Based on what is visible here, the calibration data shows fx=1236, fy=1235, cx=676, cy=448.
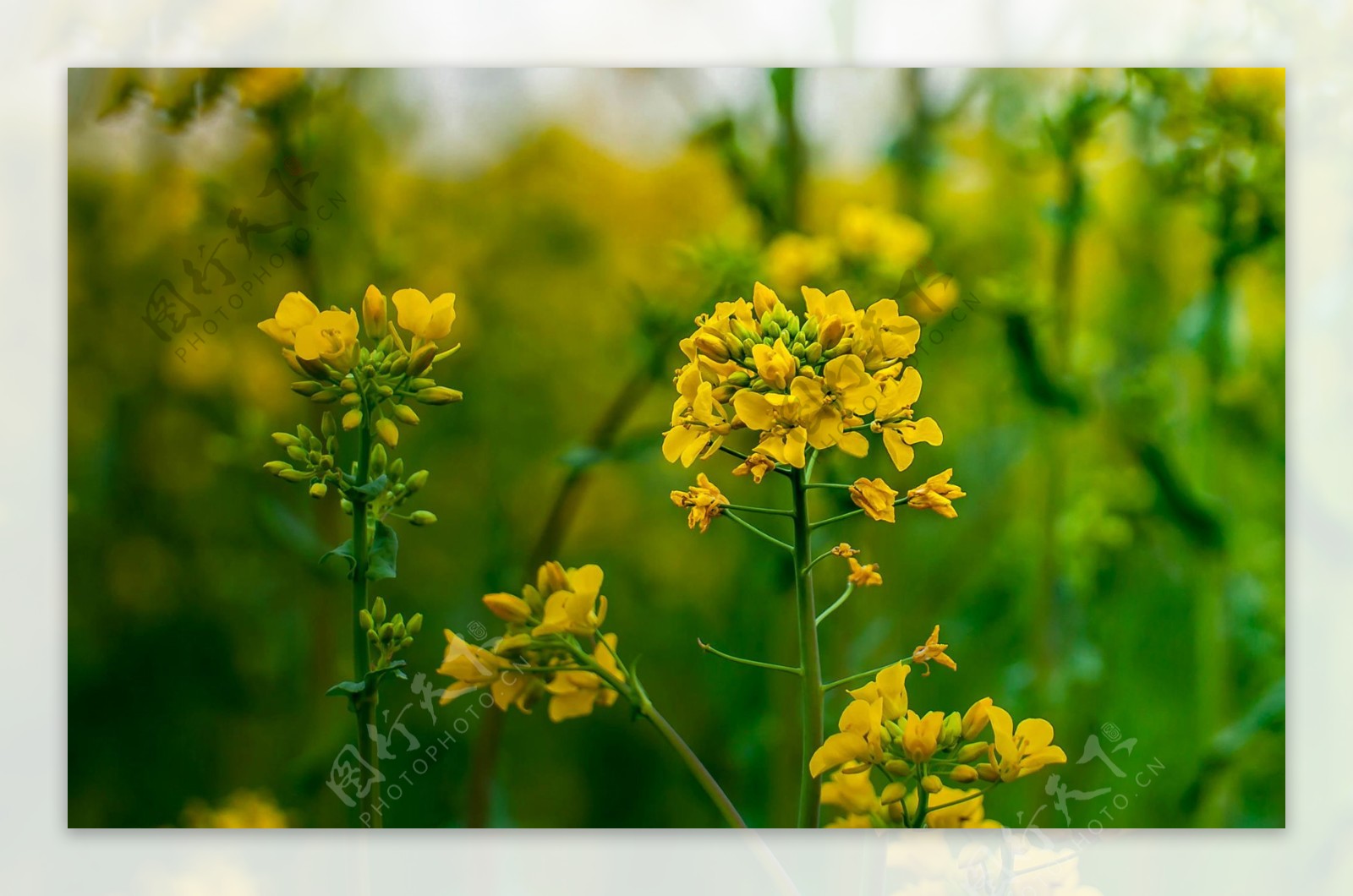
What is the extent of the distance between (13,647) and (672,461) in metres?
0.86

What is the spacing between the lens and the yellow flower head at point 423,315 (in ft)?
4.75

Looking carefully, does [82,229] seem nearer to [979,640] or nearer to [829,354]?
[829,354]

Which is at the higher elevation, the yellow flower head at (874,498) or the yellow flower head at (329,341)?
the yellow flower head at (329,341)

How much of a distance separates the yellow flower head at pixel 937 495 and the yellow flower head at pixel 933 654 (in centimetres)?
14

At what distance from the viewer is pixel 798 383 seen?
4.59 ft

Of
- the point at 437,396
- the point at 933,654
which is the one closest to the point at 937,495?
the point at 933,654

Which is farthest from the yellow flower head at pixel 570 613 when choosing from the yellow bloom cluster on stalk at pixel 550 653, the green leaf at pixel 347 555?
the green leaf at pixel 347 555

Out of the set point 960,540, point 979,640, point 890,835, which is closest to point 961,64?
point 960,540

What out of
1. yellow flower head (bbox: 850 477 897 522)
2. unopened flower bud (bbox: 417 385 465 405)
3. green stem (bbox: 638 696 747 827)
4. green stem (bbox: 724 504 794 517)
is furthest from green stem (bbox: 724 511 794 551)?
unopened flower bud (bbox: 417 385 465 405)

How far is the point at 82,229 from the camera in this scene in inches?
60.6

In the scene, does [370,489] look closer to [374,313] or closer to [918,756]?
[374,313]

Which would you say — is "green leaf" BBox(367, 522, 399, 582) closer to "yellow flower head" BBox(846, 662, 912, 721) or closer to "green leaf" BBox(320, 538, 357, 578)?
"green leaf" BBox(320, 538, 357, 578)

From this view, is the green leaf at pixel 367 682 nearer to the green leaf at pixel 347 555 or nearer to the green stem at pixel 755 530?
the green leaf at pixel 347 555

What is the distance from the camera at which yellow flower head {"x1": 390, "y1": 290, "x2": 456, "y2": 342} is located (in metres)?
1.45
